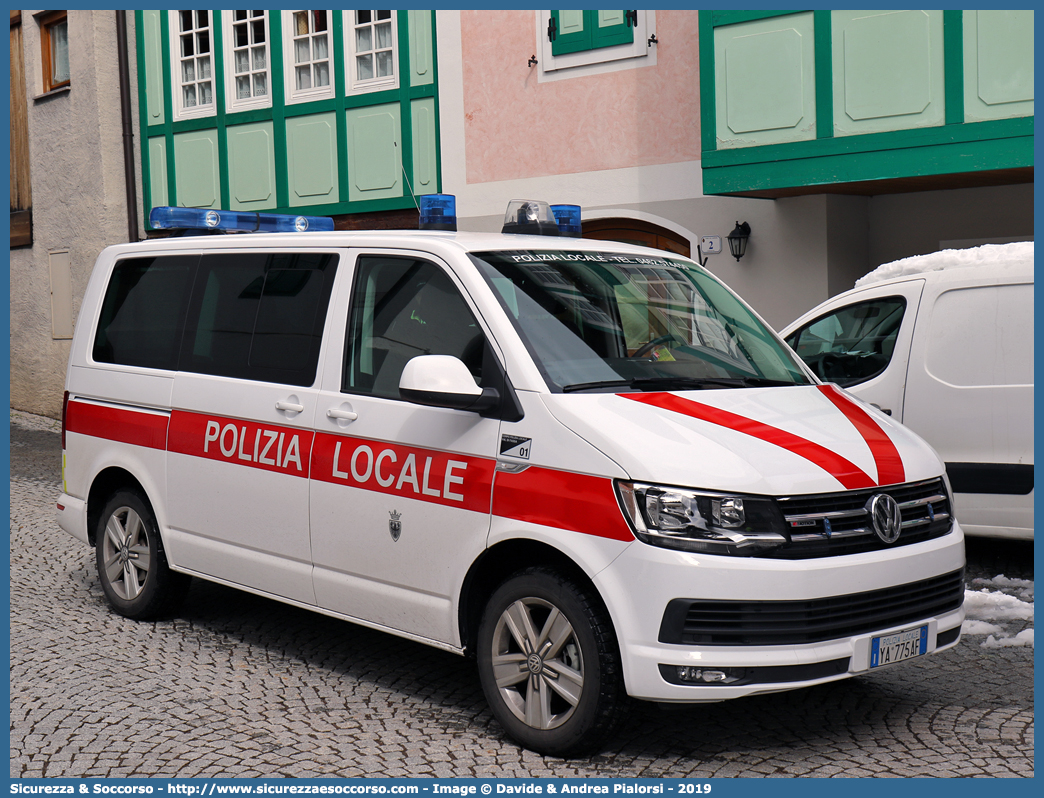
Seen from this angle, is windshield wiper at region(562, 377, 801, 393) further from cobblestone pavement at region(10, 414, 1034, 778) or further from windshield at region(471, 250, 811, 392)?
cobblestone pavement at region(10, 414, 1034, 778)

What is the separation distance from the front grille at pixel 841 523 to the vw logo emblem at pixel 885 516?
0.02 metres

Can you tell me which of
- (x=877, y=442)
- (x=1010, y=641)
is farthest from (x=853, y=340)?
(x=877, y=442)

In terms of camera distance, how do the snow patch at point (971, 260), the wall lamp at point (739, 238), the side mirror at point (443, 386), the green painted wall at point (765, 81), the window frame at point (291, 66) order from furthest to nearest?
the window frame at point (291, 66)
the wall lamp at point (739, 238)
the green painted wall at point (765, 81)
the snow patch at point (971, 260)
the side mirror at point (443, 386)

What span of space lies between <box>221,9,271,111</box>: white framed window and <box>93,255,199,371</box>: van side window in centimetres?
1095

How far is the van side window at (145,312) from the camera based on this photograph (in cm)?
620

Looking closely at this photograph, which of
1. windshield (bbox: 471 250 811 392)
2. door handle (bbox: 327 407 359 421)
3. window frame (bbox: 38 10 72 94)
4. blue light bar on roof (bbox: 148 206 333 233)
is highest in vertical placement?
window frame (bbox: 38 10 72 94)

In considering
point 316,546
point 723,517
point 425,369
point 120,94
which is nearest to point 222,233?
point 316,546

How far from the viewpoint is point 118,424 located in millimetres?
6410

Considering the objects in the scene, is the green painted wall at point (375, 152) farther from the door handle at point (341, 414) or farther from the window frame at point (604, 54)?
the door handle at point (341, 414)

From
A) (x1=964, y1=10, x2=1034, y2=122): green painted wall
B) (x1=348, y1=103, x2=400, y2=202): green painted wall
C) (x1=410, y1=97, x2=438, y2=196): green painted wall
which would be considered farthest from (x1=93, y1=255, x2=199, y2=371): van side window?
(x1=348, y1=103, x2=400, y2=202): green painted wall

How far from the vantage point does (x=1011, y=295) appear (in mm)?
7004

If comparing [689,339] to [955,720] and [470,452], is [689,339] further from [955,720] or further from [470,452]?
[955,720]

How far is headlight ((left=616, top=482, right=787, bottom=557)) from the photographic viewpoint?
3.96 meters

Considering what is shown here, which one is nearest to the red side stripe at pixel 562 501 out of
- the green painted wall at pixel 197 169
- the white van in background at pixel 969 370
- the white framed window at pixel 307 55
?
the white van in background at pixel 969 370
